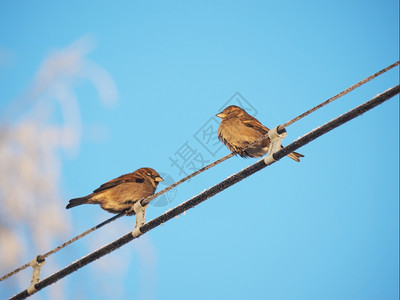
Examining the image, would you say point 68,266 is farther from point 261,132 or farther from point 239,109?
point 239,109

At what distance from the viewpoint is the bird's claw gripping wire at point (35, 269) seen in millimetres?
4867

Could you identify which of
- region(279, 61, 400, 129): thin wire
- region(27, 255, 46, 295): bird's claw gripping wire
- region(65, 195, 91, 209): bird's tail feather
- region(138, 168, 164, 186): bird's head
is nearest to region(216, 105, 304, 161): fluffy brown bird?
region(138, 168, 164, 186): bird's head

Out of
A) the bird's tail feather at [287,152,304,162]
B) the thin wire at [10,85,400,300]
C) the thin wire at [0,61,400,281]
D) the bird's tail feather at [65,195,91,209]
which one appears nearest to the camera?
the thin wire at [10,85,400,300]

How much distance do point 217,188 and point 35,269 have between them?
218 centimetres

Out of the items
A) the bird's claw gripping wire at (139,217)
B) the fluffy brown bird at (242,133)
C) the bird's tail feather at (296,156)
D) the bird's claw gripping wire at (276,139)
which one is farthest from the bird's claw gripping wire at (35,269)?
the bird's tail feather at (296,156)

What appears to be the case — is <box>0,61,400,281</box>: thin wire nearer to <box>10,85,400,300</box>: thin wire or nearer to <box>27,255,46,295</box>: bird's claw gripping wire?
<box>27,255,46,295</box>: bird's claw gripping wire

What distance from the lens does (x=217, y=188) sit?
13.0 ft

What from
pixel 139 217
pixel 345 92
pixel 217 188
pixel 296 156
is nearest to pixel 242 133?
pixel 296 156

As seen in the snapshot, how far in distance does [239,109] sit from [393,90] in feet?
17.6

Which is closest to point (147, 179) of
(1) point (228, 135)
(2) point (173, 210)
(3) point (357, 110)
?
(1) point (228, 135)

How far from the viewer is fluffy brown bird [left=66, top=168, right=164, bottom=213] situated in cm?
734

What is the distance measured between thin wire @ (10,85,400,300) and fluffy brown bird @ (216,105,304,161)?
128 inches

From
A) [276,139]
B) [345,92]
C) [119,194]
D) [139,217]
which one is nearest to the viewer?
[345,92]

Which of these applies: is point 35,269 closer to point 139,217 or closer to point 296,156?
point 139,217
